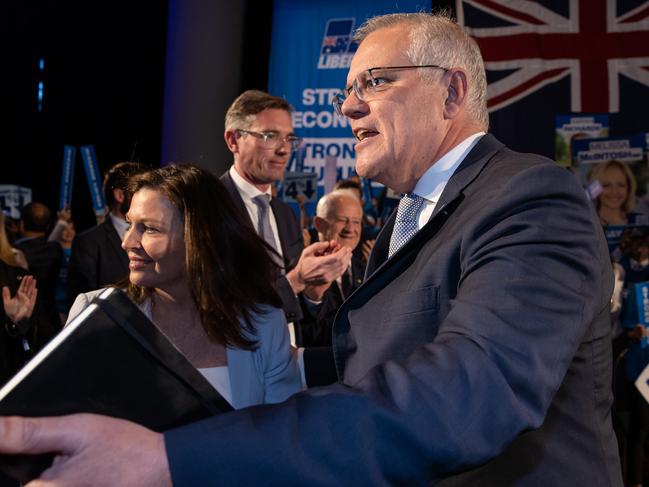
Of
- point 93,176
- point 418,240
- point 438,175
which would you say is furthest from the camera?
point 93,176

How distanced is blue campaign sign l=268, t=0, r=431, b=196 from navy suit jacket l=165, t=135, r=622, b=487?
21.7 feet

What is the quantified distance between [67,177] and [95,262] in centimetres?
575

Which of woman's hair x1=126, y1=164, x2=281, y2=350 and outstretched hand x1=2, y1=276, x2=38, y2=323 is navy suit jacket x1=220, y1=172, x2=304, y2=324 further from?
outstretched hand x1=2, y1=276, x2=38, y2=323

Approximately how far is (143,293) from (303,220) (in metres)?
4.19

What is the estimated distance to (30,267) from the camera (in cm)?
499

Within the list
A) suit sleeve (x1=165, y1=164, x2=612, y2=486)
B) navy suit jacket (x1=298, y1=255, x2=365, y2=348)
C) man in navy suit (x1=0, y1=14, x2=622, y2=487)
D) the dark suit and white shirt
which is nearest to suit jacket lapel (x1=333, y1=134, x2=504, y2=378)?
man in navy suit (x1=0, y1=14, x2=622, y2=487)

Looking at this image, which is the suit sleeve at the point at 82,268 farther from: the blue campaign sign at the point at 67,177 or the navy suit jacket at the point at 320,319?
the blue campaign sign at the point at 67,177

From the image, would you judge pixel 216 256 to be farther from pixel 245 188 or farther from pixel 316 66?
pixel 316 66

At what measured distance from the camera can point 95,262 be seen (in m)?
3.81

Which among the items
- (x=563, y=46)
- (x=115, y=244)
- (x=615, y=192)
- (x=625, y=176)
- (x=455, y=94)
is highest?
(x=563, y=46)

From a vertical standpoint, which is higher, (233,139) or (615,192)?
(615,192)

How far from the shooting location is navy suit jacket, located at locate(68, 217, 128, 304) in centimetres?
378

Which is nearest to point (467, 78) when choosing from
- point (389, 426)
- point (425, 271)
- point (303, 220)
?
point (425, 271)

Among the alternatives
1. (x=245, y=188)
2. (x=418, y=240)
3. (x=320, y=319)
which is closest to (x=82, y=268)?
(x=245, y=188)
